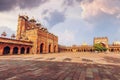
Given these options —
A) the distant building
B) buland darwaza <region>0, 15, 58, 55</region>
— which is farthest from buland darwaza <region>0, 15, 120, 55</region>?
the distant building

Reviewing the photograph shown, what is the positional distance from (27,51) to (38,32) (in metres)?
7.91

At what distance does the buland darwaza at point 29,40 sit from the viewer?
35.1 m

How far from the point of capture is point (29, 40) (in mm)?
42500

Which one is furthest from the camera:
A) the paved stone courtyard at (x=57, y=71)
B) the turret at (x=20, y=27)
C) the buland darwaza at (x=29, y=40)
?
the turret at (x=20, y=27)

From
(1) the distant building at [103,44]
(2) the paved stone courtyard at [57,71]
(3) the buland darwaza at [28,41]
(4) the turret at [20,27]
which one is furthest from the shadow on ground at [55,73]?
(1) the distant building at [103,44]

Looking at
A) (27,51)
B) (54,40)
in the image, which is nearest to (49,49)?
(54,40)

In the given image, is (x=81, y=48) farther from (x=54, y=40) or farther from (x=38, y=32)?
(x=38, y=32)

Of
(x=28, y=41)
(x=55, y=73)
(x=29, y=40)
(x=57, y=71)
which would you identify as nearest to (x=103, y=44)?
(x=29, y=40)

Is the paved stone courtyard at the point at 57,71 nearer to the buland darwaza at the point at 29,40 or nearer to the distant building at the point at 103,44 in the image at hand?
the buland darwaza at the point at 29,40

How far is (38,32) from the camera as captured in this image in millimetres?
43719

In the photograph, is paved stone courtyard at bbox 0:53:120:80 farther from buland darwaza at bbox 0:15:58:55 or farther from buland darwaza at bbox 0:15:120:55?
buland darwaza at bbox 0:15:58:55

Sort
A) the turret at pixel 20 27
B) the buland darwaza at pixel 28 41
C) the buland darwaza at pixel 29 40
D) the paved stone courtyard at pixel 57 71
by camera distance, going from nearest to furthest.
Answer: the paved stone courtyard at pixel 57 71 < the buland darwaza at pixel 28 41 < the buland darwaza at pixel 29 40 < the turret at pixel 20 27

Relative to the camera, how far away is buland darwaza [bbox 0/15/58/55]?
35.1 metres

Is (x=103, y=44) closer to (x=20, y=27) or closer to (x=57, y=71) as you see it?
(x=20, y=27)
